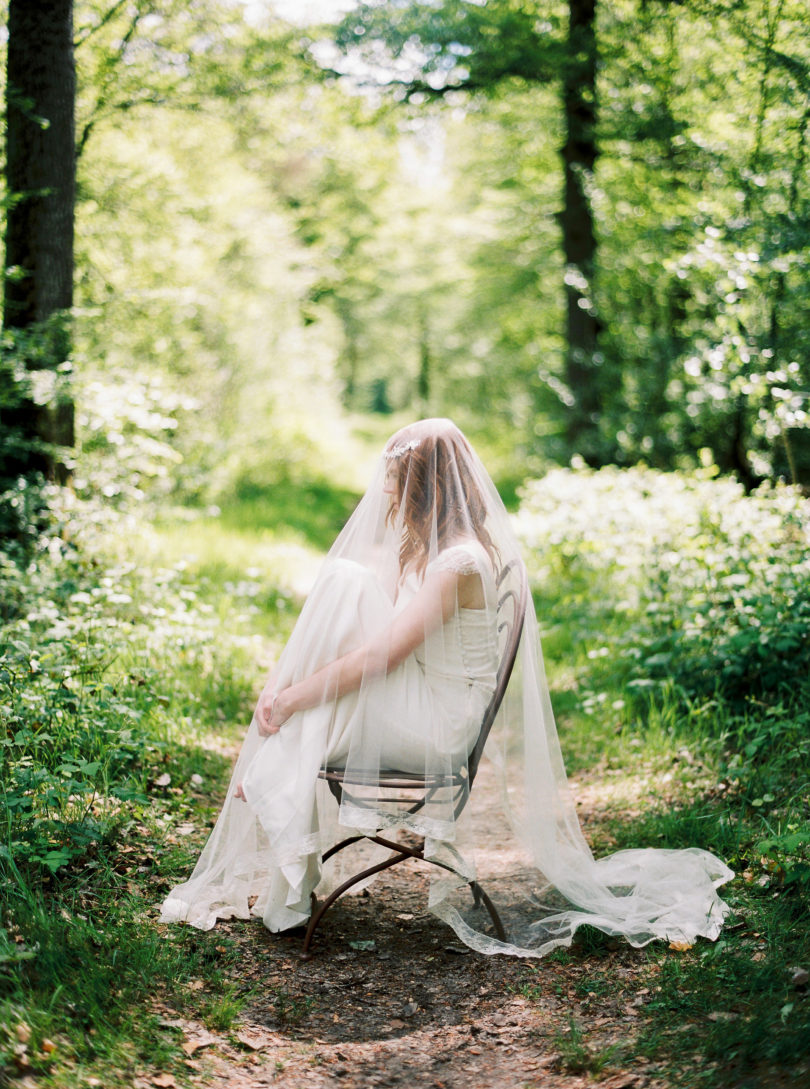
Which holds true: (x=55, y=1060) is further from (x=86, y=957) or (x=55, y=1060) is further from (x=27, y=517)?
(x=27, y=517)

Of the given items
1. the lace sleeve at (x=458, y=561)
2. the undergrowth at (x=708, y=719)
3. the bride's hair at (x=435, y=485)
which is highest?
the bride's hair at (x=435, y=485)

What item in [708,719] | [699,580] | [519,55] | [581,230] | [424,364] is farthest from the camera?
[424,364]

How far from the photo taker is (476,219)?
1745cm

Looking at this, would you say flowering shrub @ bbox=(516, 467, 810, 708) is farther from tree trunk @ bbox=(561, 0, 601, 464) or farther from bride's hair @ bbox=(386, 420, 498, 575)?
tree trunk @ bbox=(561, 0, 601, 464)

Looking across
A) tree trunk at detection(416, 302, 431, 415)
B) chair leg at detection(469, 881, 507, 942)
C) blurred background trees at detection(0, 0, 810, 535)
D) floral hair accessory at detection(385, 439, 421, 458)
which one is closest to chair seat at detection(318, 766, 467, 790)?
chair leg at detection(469, 881, 507, 942)

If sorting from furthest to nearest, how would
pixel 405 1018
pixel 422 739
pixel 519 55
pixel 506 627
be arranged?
pixel 519 55 < pixel 506 627 < pixel 422 739 < pixel 405 1018

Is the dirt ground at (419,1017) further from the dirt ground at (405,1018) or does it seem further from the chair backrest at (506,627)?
the chair backrest at (506,627)

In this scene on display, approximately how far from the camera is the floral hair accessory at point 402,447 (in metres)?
3.26

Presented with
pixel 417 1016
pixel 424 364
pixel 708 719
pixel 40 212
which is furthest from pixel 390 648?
pixel 424 364

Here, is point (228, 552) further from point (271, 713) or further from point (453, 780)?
point (453, 780)

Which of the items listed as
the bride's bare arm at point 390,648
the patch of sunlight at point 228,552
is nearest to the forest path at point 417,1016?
the bride's bare arm at point 390,648

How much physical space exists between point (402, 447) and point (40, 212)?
4.26 meters

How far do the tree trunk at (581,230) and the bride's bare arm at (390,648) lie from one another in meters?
7.78

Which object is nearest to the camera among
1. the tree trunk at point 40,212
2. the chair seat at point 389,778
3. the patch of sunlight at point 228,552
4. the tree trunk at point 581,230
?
the chair seat at point 389,778
